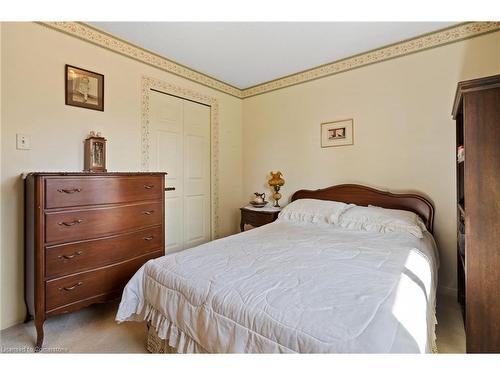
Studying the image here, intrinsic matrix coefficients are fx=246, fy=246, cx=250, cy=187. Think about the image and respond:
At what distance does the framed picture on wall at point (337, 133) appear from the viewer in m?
2.85

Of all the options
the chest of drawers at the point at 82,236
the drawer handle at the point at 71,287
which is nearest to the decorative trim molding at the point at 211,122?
the chest of drawers at the point at 82,236

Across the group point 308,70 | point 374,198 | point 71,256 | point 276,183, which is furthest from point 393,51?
point 71,256

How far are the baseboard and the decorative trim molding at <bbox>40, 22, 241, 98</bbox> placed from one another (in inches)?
136

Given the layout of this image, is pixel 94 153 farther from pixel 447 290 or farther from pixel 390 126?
pixel 447 290

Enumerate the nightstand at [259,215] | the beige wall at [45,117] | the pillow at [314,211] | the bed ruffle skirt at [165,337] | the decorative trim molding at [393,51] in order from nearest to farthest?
the bed ruffle skirt at [165,337], the beige wall at [45,117], the decorative trim molding at [393,51], the pillow at [314,211], the nightstand at [259,215]

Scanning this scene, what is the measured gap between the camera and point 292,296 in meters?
1.05

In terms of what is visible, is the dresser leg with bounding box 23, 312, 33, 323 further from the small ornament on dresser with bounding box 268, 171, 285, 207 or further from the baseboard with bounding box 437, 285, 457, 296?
the baseboard with bounding box 437, 285, 457, 296

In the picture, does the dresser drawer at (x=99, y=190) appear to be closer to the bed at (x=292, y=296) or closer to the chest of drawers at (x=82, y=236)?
the chest of drawers at (x=82, y=236)

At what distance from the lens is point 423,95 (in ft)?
7.86

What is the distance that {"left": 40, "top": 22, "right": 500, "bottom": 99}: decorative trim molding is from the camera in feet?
7.06

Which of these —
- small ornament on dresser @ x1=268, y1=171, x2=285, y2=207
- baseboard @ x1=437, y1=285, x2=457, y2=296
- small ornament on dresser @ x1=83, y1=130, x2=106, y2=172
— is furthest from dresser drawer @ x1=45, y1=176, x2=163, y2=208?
baseboard @ x1=437, y1=285, x2=457, y2=296

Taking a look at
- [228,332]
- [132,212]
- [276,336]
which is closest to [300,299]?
[276,336]

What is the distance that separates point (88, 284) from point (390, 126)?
10.1 feet

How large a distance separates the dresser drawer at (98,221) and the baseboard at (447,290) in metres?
2.73
